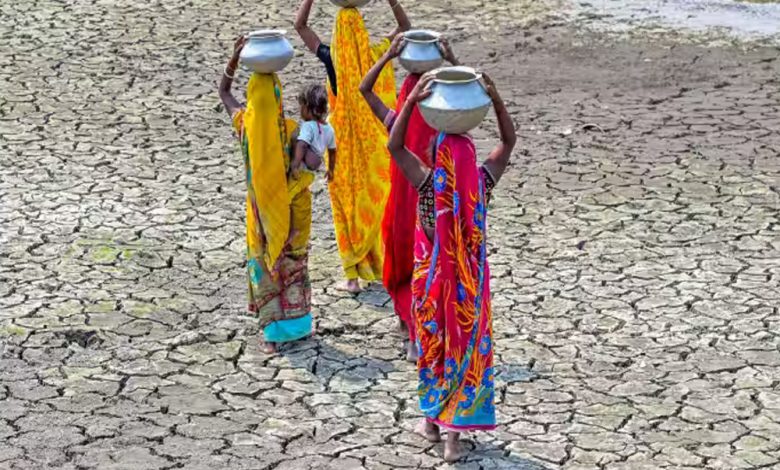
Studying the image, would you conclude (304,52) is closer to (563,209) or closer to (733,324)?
(563,209)

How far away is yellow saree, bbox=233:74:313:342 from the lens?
7.36 metres

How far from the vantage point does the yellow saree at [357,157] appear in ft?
27.4

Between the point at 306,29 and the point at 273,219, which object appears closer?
the point at 273,219

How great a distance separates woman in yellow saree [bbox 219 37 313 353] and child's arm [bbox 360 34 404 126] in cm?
72

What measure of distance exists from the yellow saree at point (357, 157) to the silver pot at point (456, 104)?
2248mm

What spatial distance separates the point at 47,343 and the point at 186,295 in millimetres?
969

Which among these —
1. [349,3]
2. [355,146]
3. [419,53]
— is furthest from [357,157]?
[419,53]

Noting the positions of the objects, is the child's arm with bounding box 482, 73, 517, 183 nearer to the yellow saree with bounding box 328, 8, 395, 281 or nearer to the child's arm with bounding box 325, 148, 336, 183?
the child's arm with bounding box 325, 148, 336, 183

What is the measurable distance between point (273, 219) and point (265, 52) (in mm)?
860

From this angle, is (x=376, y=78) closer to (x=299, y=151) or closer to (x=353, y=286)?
(x=299, y=151)

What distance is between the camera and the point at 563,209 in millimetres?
9719

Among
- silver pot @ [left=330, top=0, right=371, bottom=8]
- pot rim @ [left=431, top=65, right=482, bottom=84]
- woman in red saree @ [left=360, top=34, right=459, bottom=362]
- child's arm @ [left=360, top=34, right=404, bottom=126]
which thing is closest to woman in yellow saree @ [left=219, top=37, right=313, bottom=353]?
woman in red saree @ [left=360, top=34, right=459, bottom=362]

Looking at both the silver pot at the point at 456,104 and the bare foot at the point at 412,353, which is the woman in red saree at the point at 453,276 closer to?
the silver pot at the point at 456,104

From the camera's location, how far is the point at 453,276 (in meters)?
6.22
